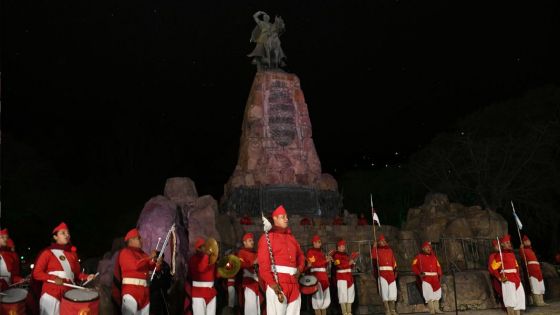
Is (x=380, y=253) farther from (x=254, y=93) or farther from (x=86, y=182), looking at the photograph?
(x=86, y=182)

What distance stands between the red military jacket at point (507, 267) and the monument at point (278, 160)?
11950 millimetres

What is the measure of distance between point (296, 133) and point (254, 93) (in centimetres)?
276

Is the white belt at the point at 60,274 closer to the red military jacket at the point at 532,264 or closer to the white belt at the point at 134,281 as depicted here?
the white belt at the point at 134,281

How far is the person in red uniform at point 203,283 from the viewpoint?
8.88 meters

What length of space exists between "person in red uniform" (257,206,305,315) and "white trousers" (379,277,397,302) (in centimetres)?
485

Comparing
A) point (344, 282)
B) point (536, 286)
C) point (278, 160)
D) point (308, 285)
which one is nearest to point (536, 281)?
point (536, 286)

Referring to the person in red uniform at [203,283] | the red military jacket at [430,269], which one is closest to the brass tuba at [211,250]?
the person in red uniform at [203,283]

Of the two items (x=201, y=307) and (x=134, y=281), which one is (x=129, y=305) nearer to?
(x=134, y=281)

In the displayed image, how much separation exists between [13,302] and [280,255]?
11.8 feet

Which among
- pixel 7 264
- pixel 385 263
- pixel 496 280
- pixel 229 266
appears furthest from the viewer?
pixel 496 280

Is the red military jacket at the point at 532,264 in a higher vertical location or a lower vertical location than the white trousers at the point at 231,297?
higher

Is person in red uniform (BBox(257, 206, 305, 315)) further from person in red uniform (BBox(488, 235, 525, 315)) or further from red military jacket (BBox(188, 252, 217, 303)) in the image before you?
person in red uniform (BBox(488, 235, 525, 315))

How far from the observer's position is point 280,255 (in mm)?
7168

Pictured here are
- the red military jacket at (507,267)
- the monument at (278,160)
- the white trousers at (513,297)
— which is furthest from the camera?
the monument at (278,160)
